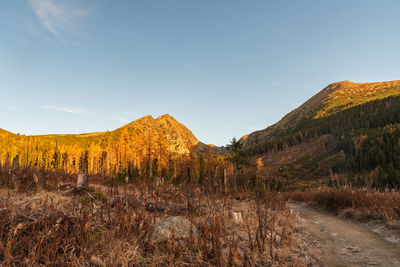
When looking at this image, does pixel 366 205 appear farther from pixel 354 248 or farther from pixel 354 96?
pixel 354 96

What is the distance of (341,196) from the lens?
37.1ft

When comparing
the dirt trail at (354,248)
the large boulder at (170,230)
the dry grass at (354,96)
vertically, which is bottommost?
the dirt trail at (354,248)

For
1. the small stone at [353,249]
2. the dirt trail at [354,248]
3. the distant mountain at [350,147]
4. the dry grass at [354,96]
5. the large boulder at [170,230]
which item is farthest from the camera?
the dry grass at [354,96]

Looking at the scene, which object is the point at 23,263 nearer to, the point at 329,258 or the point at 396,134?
the point at 329,258

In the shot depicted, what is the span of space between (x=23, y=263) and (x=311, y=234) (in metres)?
7.31

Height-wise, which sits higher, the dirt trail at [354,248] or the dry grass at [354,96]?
the dry grass at [354,96]

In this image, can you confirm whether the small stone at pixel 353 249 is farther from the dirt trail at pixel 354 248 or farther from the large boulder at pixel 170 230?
the large boulder at pixel 170 230

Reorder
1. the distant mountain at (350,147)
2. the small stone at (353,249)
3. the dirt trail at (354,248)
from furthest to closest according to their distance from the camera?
the distant mountain at (350,147) < the small stone at (353,249) < the dirt trail at (354,248)

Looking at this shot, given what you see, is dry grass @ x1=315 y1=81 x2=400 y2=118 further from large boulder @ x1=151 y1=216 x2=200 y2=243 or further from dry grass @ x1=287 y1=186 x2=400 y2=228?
large boulder @ x1=151 y1=216 x2=200 y2=243

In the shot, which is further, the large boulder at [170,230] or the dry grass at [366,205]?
the dry grass at [366,205]

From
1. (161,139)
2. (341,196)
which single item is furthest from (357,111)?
(341,196)

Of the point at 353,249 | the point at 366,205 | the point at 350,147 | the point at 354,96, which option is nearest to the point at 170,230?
the point at 353,249

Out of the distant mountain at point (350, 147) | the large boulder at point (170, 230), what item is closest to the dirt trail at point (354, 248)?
the large boulder at point (170, 230)

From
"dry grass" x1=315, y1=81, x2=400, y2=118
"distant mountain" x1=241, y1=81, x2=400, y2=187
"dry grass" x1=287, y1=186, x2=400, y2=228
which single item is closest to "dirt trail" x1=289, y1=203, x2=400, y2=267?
"dry grass" x1=287, y1=186, x2=400, y2=228
